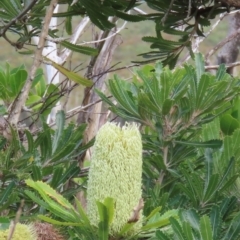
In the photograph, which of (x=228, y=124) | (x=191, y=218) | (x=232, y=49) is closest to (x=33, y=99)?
(x=228, y=124)

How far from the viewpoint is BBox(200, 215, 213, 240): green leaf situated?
2.31ft

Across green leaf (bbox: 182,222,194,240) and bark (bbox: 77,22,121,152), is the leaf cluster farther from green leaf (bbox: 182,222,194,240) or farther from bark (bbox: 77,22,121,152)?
bark (bbox: 77,22,121,152)

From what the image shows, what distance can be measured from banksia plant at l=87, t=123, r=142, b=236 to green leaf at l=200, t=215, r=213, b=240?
8cm

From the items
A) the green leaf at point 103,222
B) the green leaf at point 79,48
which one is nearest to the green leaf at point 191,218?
the green leaf at point 103,222

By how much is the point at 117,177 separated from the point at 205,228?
13 cm

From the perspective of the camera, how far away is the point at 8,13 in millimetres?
1160

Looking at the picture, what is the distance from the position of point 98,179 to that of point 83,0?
1.80 feet

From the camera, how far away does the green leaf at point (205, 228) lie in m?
0.71

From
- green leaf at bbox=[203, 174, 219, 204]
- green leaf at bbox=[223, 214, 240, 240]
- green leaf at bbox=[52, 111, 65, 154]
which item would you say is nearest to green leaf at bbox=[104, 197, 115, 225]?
green leaf at bbox=[223, 214, 240, 240]

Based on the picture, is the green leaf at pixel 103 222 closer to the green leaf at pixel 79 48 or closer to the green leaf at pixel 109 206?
the green leaf at pixel 109 206

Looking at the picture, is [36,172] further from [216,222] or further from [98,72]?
[98,72]

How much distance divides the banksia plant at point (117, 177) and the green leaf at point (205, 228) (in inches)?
3.1

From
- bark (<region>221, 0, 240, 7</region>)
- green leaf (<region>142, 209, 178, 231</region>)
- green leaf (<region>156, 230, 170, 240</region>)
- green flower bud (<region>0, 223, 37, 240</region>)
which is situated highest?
bark (<region>221, 0, 240, 7</region>)

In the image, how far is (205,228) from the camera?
71 centimetres
